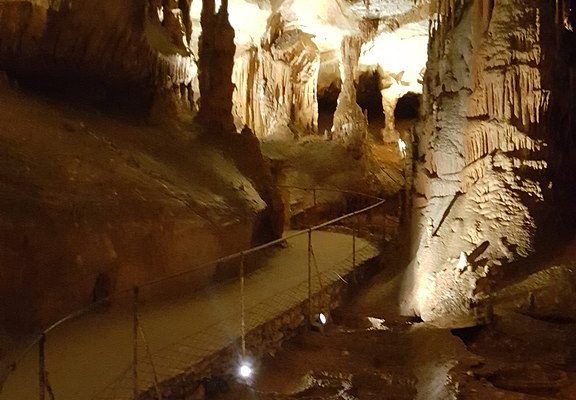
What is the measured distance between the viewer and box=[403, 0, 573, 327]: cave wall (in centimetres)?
772

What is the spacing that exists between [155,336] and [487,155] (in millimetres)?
5081

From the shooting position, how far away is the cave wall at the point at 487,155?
7.72 metres

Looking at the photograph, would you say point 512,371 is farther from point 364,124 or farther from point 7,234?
point 364,124

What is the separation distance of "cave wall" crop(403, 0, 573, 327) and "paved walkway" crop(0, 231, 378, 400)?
5.98ft

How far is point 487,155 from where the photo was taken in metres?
8.23

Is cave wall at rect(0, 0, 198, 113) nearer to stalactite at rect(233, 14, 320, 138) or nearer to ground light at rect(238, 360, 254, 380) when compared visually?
ground light at rect(238, 360, 254, 380)

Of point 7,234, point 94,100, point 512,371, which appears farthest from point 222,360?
point 94,100

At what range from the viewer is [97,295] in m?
6.90

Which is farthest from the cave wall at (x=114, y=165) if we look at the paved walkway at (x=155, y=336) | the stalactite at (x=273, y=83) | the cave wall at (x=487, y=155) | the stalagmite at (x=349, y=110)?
the stalagmite at (x=349, y=110)

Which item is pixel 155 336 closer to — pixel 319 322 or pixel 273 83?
pixel 319 322

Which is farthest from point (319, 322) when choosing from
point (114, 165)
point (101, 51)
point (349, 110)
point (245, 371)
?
point (349, 110)

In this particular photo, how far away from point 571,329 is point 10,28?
890cm

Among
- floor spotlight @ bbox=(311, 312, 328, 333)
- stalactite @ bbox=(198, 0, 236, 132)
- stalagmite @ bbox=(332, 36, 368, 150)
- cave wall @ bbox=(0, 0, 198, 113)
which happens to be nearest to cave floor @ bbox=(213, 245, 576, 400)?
floor spotlight @ bbox=(311, 312, 328, 333)

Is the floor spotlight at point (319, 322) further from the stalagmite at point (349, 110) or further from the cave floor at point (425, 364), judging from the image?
the stalagmite at point (349, 110)
